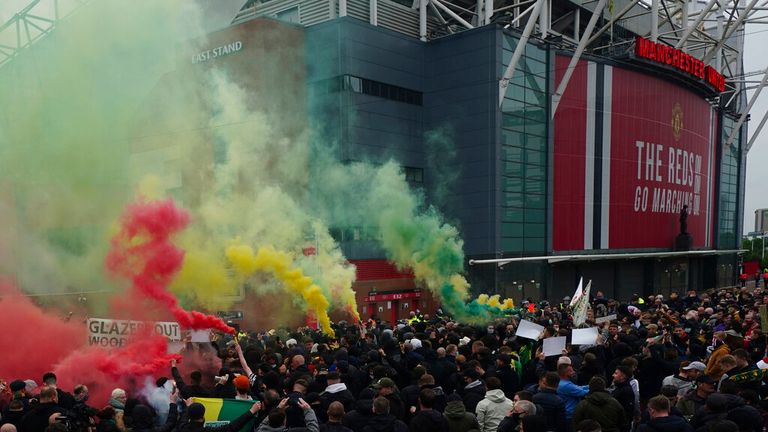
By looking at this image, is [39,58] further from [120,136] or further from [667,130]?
[667,130]

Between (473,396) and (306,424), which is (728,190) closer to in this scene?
(473,396)

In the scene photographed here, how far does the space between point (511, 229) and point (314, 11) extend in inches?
497

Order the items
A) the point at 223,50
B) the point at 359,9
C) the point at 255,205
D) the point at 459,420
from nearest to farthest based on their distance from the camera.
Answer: the point at 459,420
the point at 255,205
the point at 223,50
the point at 359,9

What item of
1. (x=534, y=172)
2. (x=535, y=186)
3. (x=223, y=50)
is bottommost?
(x=535, y=186)

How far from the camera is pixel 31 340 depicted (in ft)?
33.4

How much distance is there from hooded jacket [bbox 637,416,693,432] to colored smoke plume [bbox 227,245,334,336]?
10999mm

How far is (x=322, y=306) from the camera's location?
16266mm

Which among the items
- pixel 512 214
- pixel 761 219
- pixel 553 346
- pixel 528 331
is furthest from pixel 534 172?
pixel 761 219

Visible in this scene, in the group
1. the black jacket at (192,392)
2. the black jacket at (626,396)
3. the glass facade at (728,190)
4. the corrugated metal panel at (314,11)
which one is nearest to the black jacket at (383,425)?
the black jacket at (192,392)

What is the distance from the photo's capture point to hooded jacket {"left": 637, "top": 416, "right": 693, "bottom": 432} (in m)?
5.11

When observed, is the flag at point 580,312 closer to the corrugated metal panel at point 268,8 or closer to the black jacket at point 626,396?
the black jacket at point 626,396

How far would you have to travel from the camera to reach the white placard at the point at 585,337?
29.9ft

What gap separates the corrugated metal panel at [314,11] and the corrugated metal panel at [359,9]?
932mm

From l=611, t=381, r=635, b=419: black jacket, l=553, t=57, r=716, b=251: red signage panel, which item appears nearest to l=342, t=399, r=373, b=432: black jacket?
l=611, t=381, r=635, b=419: black jacket
